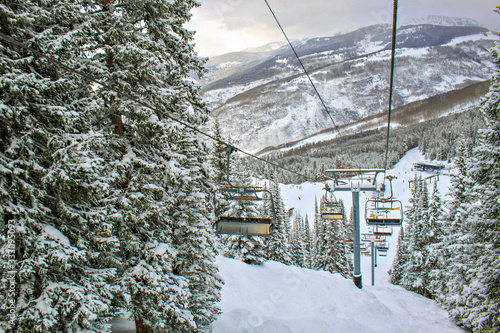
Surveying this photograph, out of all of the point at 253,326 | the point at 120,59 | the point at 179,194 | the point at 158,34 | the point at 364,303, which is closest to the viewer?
the point at 120,59

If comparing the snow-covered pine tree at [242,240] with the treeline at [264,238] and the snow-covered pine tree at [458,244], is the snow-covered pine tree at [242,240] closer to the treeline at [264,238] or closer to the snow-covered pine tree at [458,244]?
the treeline at [264,238]

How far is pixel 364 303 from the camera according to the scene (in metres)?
15.2

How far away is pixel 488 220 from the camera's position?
12.8 meters

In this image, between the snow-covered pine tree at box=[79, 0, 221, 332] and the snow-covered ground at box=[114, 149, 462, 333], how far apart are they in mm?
2648

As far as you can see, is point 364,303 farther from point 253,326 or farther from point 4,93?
point 4,93

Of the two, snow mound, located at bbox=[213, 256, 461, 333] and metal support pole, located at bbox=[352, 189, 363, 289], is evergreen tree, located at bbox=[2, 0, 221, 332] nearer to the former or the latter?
snow mound, located at bbox=[213, 256, 461, 333]

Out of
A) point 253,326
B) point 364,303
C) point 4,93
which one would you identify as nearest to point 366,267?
point 364,303

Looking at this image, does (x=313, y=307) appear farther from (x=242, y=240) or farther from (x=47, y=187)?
(x=47, y=187)

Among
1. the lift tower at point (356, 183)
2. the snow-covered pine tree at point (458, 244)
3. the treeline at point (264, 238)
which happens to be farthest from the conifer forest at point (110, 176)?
the lift tower at point (356, 183)

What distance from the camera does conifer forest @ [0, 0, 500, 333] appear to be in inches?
244

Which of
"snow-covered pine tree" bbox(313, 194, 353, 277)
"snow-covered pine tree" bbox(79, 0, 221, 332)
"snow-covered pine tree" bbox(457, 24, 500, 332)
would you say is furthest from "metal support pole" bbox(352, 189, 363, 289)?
"snow-covered pine tree" bbox(313, 194, 353, 277)

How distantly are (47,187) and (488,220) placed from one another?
16283 millimetres

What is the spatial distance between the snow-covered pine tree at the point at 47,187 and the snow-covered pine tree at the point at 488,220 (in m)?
14.7

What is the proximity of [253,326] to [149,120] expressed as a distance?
9.57m
